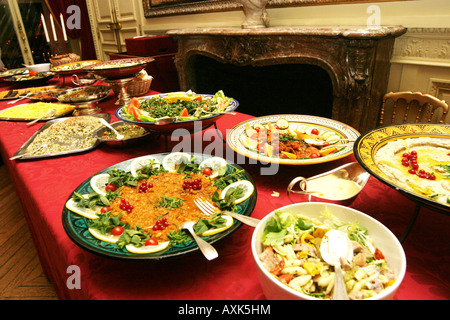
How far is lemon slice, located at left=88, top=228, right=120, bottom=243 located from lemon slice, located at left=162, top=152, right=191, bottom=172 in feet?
1.06

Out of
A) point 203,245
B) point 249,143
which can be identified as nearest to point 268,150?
point 249,143

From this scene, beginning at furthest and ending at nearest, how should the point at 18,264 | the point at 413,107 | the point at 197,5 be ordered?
the point at 197,5, the point at 413,107, the point at 18,264

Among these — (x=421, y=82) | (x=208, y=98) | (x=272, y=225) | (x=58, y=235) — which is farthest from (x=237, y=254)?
(x=421, y=82)

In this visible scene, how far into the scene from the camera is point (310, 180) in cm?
77

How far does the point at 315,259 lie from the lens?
521mm

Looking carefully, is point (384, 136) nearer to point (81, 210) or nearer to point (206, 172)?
point (206, 172)

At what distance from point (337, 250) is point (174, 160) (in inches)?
22.8

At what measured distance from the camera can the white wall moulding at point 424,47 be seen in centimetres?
185

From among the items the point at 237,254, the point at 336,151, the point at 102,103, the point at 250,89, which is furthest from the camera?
the point at 250,89

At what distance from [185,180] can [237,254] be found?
0.26m

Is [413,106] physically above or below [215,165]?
below

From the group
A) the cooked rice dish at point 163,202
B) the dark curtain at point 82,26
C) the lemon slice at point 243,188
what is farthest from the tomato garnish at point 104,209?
the dark curtain at point 82,26

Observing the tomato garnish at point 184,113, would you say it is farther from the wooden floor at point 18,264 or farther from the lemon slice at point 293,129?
the wooden floor at point 18,264

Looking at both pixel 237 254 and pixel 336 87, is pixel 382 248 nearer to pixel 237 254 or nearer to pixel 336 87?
pixel 237 254
